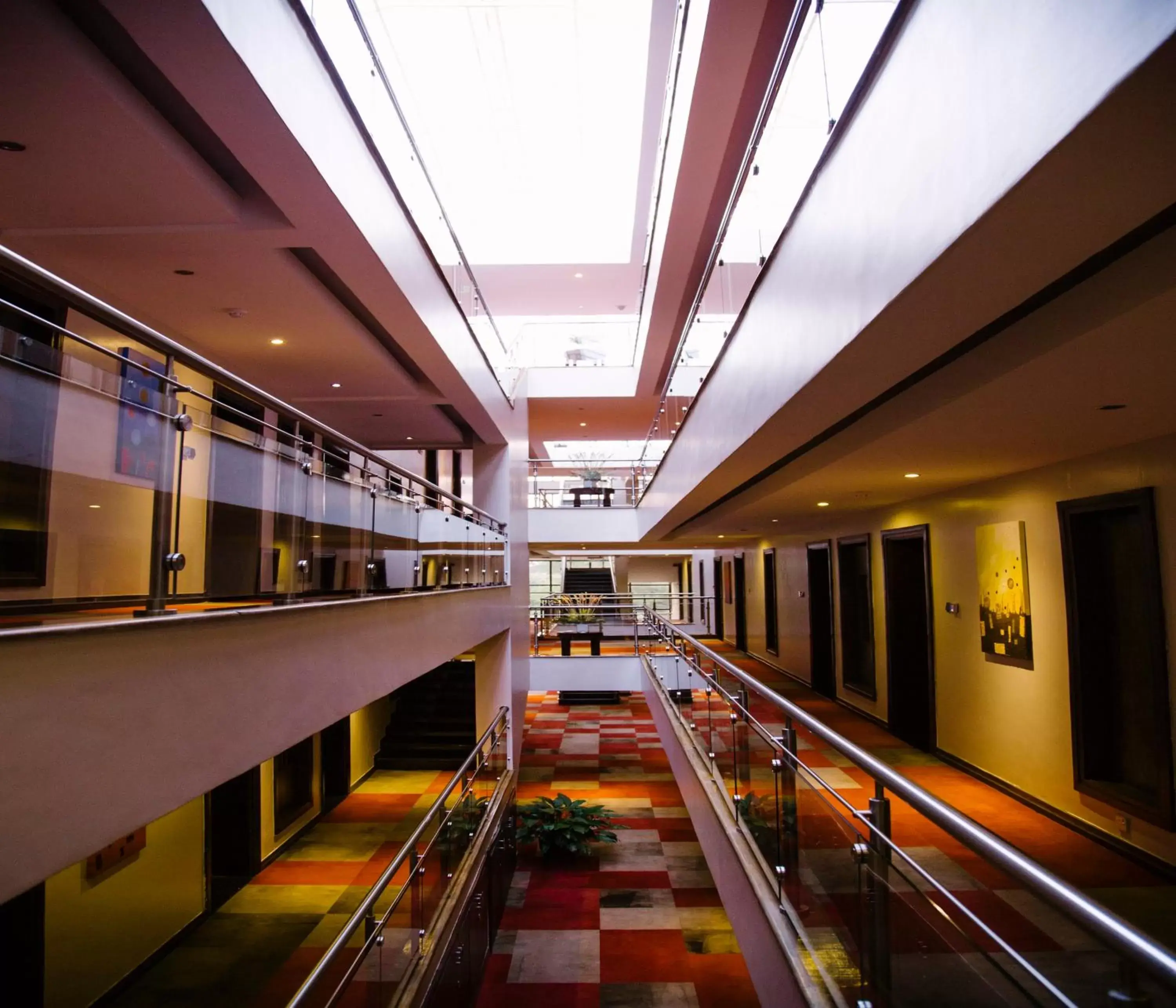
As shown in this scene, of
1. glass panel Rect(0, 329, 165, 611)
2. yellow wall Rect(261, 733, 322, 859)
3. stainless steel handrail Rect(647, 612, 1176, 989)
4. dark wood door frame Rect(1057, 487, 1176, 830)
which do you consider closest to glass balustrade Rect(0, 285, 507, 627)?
glass panel Rect(0, 329, 165, 611)

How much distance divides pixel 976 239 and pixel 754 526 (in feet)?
37.7

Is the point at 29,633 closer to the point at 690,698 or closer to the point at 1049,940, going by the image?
the point at 1049,940

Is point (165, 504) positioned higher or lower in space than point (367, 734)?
higher

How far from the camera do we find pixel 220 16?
2.88 m

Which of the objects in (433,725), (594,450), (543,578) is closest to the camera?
(433,725)

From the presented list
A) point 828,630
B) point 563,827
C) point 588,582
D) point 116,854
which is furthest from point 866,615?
point 588,582

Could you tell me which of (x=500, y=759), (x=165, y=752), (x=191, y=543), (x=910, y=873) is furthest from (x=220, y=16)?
(x=500, y=759)

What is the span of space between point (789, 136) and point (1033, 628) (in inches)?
203

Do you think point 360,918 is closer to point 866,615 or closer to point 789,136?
point 789,136

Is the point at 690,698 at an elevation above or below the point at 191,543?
below

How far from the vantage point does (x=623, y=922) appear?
7848 millimetres

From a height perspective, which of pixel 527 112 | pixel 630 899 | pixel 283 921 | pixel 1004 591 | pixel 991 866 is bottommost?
pixel 283 921

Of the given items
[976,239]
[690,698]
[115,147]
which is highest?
[115,147]

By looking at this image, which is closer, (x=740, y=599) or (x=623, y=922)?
(x=623, y=922)
